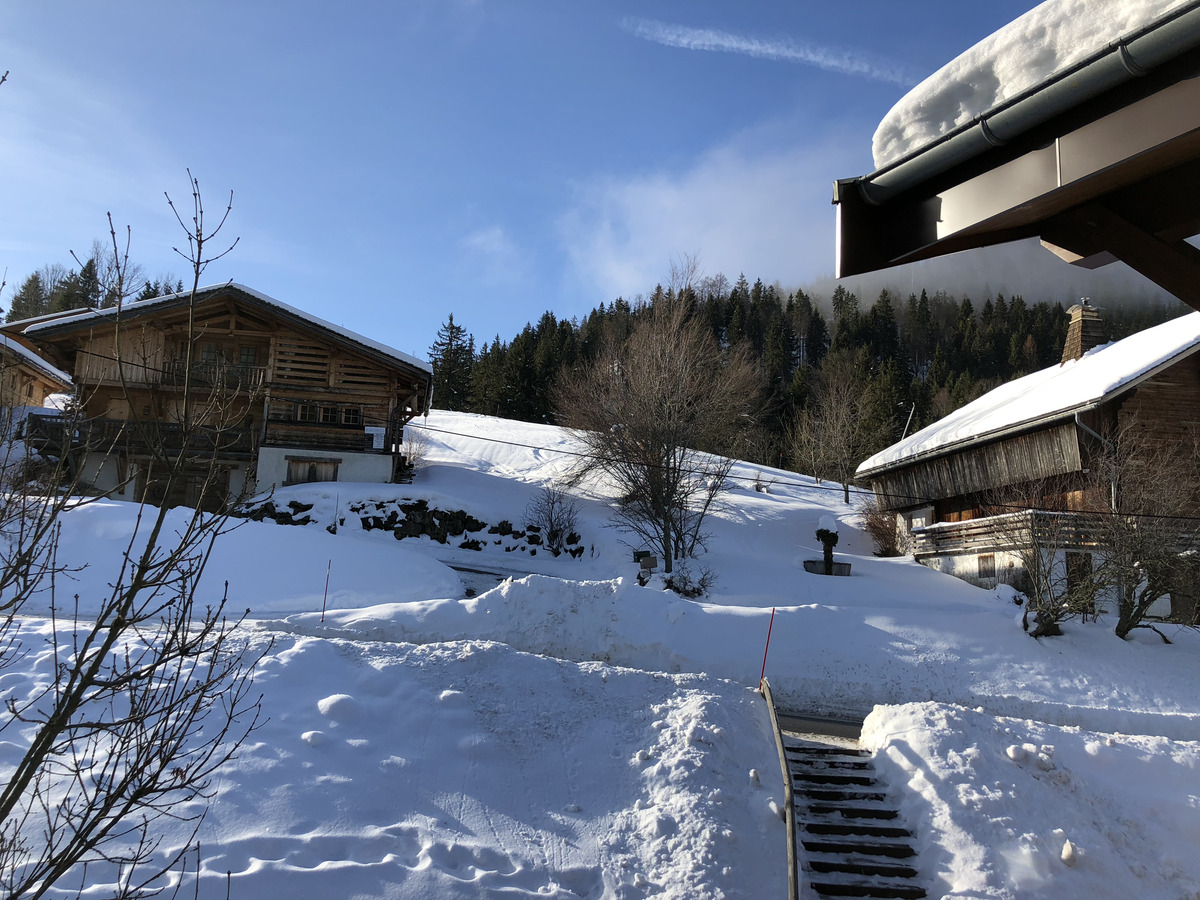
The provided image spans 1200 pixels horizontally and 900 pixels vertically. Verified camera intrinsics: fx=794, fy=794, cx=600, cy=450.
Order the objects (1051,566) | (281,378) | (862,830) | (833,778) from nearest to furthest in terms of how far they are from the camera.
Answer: (862,830), (833,778), (1051,566), (281,378)

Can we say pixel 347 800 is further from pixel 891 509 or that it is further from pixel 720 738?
pixel 891 509

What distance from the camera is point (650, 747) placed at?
30.9ft

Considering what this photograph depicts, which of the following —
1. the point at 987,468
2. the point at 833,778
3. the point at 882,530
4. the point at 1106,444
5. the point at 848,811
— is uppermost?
the point at 1106,444

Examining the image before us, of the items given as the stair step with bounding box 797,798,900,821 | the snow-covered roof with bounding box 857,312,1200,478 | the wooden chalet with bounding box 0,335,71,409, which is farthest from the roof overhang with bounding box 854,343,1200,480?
the wooden chalet with bounding box 0,335,71,409

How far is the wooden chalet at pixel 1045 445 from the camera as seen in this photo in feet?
68.7

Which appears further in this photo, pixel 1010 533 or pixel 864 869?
pixel 1010 533

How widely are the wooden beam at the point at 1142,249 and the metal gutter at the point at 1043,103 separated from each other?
62 cm

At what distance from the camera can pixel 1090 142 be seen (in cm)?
354

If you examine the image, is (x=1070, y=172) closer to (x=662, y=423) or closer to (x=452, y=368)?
(x=662, y=423)

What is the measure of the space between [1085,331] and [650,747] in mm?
27347

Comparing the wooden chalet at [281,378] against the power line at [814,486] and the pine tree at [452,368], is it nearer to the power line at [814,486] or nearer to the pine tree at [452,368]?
the power line at [814,486]

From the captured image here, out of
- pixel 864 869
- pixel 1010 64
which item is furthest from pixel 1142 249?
pixel 864 869

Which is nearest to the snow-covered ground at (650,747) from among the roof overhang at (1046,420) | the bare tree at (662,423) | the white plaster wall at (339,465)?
the roof overhang at (1046,420)

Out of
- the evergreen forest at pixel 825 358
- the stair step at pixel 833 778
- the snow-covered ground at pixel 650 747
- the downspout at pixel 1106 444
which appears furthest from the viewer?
the evergreen forest at pixel 825 358
